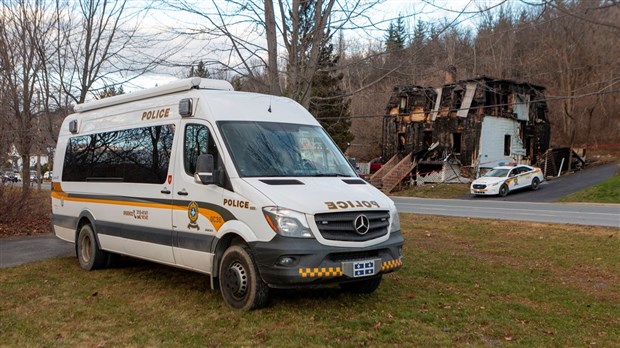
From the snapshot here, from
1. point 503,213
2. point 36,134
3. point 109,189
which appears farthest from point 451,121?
point 109,189

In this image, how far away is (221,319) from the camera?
18.8 feet

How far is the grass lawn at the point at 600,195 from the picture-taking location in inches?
1024

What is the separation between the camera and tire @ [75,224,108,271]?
852 cm

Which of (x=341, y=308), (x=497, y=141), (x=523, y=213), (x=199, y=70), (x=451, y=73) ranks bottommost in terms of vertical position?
(x=523, y=213)

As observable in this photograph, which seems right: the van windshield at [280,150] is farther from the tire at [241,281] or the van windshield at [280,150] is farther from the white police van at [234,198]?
the tire at [241,281]

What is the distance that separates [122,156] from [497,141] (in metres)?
36.6

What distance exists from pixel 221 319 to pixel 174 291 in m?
1.66

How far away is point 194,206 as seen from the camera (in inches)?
255

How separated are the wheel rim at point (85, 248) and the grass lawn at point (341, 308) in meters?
0.25

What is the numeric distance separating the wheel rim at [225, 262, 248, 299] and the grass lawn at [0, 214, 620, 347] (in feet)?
0.75

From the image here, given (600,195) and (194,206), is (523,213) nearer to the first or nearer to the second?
(600,195)

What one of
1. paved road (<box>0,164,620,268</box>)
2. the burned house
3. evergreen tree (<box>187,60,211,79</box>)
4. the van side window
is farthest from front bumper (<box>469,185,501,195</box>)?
the van side window

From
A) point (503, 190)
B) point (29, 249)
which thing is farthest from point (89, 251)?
point (503, 190)

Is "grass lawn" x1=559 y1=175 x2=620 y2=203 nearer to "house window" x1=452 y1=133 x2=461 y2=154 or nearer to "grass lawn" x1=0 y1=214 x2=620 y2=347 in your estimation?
"house window" x1=452 y1=133 x2=461 y2=154
